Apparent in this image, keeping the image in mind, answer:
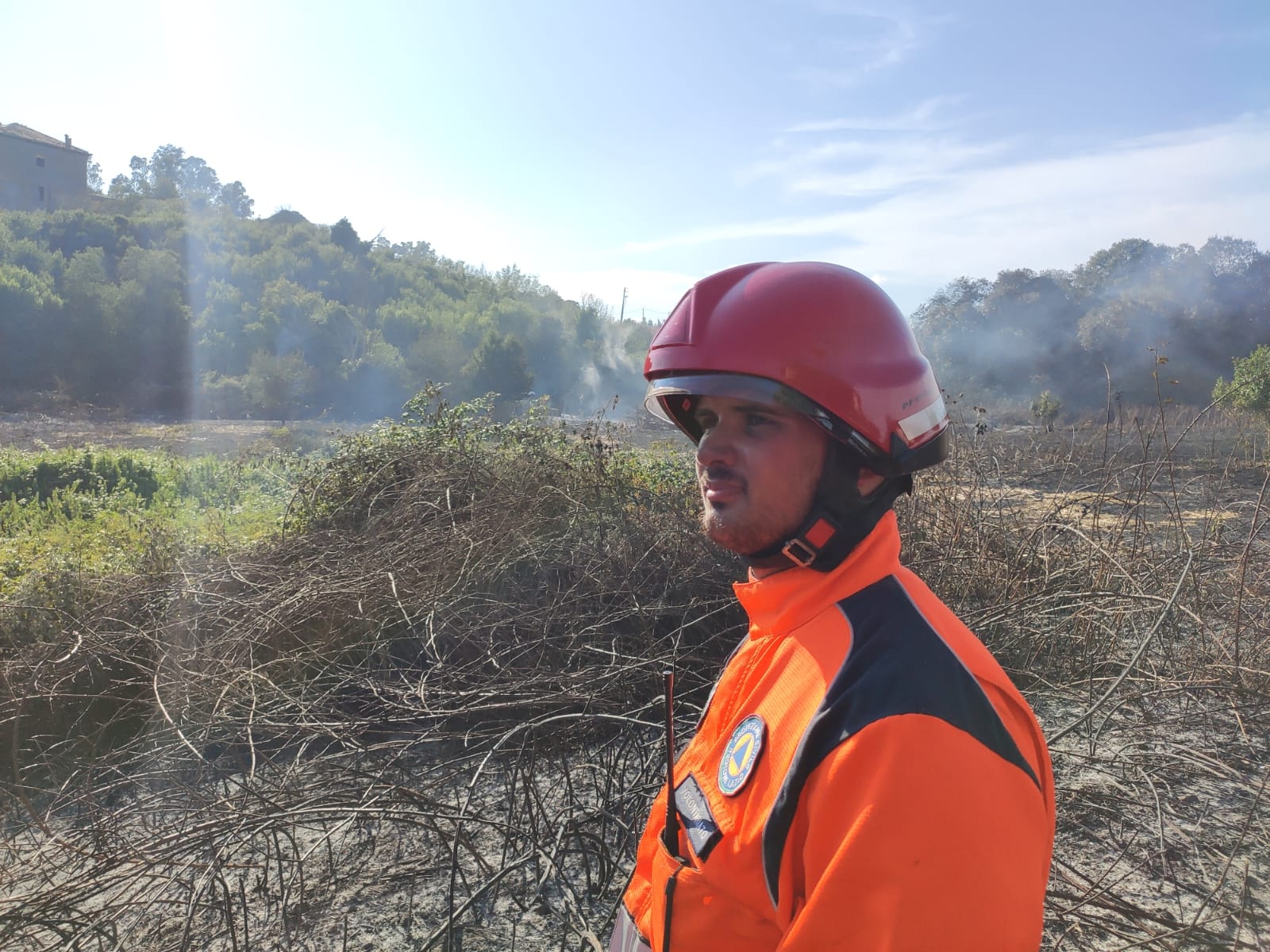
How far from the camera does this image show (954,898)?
89cm

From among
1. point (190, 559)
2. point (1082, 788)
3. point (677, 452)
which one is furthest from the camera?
point (677, 452)

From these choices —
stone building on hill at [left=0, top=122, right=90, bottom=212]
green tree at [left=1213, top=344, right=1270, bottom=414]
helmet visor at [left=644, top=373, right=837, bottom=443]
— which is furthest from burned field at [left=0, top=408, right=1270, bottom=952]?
stone building on hill at [left=0, top=122, right=90, bottom=212]

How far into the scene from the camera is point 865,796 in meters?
0.93

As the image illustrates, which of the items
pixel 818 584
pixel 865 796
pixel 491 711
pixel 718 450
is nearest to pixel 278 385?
pixel 491 711

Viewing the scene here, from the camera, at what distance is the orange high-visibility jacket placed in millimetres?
898

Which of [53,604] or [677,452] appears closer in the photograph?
[53,604]

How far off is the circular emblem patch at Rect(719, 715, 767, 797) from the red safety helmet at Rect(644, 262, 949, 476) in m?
0.53

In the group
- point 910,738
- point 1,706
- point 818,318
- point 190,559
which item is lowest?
point 1,706

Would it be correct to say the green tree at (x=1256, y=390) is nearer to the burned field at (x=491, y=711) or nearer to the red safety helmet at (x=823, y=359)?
the burned field at (x=491, y=711)

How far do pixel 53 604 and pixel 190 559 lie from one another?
1021 mm

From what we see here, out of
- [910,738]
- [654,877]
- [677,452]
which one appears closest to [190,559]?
[677,452]

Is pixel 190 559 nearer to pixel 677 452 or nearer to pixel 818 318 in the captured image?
pixel 677 452

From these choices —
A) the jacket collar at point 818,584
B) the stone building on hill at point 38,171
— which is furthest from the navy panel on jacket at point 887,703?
the stone building on hill at point 38,171

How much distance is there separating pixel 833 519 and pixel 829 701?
0.38 meters
